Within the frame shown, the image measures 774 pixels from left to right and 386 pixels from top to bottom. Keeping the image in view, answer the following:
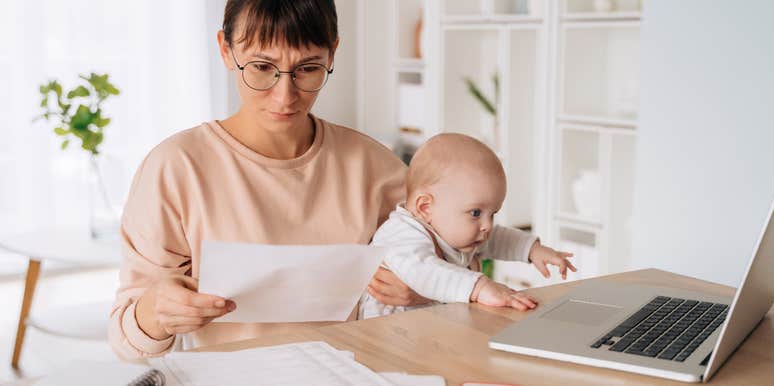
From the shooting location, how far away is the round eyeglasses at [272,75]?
151cm

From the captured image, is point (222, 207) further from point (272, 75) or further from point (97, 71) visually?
point (97, 71)

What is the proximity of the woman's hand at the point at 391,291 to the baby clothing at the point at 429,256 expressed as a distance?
2cm

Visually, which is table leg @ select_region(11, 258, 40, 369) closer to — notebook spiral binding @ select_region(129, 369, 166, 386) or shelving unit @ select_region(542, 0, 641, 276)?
shelving unit @ select_region(542, 0, 641, 276)

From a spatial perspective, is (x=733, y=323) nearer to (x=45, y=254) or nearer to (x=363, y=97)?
(x=45, y=254)

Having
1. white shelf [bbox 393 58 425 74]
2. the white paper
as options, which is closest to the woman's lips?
the white paper

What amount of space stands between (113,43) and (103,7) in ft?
0.64

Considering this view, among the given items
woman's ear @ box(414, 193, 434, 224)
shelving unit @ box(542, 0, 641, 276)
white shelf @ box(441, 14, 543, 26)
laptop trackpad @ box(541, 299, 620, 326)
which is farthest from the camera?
white shelf @ box(441, 14, 543, 26)

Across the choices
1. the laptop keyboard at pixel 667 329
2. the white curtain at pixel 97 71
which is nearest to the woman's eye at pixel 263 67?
the laptop keyboard at pixel 667 329

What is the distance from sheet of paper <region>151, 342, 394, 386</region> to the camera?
3.31ft

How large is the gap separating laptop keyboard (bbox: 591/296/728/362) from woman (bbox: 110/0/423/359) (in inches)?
16.5

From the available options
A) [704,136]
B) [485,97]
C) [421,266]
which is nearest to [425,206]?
[421,266]

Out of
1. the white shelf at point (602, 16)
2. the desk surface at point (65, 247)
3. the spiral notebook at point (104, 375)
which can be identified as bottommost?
the desk surface at point (65, 247)

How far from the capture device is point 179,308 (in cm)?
123

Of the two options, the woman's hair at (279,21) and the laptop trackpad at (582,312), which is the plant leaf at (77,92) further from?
the laptop trackpad at (582,312)
